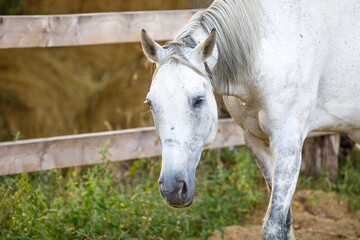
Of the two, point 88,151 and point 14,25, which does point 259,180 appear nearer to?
point 88,151

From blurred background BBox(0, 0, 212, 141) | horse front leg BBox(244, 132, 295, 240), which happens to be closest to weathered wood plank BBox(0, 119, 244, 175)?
horse front leg BBox(244, 132, 295, 240)

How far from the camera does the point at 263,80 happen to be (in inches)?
109

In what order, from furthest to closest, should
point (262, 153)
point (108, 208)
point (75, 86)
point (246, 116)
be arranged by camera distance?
1. point (75, 86)
2. point (108, 208)
3. point (262, 153)
4. point (246, 116)

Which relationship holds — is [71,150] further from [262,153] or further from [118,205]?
[262,153]

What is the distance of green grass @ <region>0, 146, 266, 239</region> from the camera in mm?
3381

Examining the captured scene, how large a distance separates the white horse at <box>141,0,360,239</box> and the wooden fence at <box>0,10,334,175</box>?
104 centimetres

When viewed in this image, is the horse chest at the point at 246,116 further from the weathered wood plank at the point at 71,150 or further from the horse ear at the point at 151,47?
the weathered wood plank at the point at 71,150

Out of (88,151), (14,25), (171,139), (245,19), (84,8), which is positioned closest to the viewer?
(171,139)

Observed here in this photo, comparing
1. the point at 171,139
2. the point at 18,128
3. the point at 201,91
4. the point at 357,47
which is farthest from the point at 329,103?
the point at 18,128

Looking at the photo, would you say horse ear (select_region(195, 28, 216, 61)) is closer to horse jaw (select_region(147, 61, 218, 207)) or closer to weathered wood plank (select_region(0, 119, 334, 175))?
horse jaw (select_region(147, 61, 218, 207))

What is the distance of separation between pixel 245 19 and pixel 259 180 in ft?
8.09

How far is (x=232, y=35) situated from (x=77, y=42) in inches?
57.5

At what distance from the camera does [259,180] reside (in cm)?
487

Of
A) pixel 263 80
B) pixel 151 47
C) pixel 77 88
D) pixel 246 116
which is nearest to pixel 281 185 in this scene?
pixel 246 116
